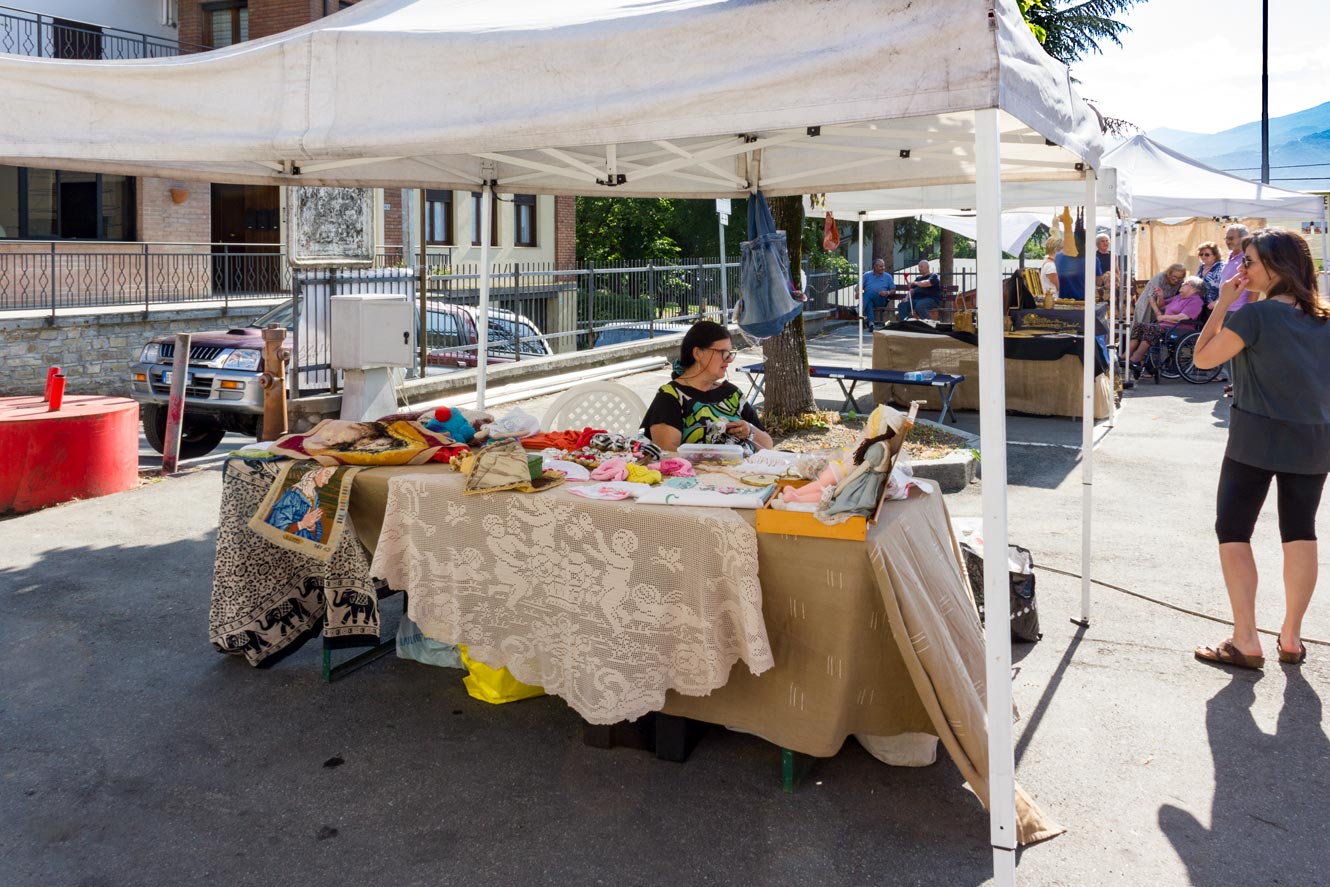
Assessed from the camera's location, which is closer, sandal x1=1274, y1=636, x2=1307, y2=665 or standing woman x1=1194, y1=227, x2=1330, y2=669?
standing woman x1=1194, y1=227, x2=1330, y2=669

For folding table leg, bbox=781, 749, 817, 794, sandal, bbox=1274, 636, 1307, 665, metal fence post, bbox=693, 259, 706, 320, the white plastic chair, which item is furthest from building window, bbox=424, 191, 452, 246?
folding table leg, bbox=781, 749, 817, 794

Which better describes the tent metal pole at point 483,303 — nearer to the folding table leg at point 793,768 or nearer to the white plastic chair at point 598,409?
the white plastic chair at point 598,409

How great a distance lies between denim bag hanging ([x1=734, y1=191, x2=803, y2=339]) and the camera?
7543 millimetres

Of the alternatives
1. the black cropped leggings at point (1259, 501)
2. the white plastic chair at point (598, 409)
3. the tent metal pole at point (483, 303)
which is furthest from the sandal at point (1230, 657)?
the tent metal pole at point (483, 303)

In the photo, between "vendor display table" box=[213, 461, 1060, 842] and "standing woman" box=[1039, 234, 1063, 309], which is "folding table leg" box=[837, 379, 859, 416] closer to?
"standing woman" box=[1039, 234, 1063, 309]

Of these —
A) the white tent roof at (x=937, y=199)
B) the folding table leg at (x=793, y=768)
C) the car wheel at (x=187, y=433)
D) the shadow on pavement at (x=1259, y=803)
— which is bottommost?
the shadow on pavement at (x=1259, y=803)

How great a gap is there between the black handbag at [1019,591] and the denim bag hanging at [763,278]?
289cm

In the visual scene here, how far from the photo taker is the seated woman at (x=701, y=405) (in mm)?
5555

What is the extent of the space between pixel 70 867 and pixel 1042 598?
462cm

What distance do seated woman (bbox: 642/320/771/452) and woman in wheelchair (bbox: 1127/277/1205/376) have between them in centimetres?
1147

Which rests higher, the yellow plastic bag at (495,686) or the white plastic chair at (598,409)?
the white plastic chair at (598,409)

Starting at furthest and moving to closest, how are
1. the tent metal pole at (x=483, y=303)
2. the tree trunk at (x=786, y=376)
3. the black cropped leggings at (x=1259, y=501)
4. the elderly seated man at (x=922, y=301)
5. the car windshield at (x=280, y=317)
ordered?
the elderly seated man at (x=922, y=301)
the car windshield at (x=280, y=317)
the tree trunk at (x=786, y=376)
the tent metal pole at (x=483, y=303)
the black cropped leggings at (x=1259, y=501)

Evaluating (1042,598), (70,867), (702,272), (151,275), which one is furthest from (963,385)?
(151,275)

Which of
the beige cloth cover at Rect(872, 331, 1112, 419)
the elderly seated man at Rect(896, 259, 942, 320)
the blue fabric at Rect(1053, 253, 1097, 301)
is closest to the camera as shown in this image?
the beige cloth cover at Rect(872, 331, 1112, 419)
